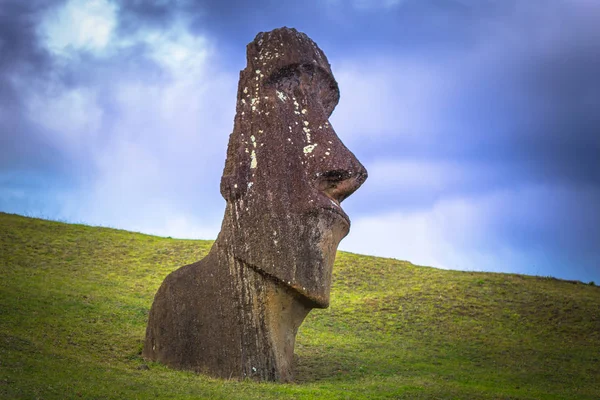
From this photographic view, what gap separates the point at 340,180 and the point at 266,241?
2172 millimetres

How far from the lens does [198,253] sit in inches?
1172

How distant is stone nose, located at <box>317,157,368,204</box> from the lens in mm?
14656

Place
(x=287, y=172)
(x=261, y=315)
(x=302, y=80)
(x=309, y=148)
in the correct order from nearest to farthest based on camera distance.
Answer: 1. (x=261, y=315)
2. (x=287, y=172)
3. (x=309, y=148)
4. (x=302, y=80)

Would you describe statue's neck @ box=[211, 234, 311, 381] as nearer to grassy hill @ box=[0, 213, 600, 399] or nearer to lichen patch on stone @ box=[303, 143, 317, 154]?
grassy hill @ box=[0, 213, 600, 399]

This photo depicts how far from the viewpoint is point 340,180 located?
14812mm

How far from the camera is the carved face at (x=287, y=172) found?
46.2 ft

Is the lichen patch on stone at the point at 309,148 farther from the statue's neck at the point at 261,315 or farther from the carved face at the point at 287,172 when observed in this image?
the statue's neck at the point at 261,315

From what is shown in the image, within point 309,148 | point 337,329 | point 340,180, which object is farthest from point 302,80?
point 337,329

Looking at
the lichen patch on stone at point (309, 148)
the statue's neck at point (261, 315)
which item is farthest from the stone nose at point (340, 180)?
the statue's neck at point (261, 315)

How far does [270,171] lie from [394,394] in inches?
208

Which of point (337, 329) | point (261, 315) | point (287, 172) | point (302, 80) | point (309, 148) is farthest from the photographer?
point (337, 329)

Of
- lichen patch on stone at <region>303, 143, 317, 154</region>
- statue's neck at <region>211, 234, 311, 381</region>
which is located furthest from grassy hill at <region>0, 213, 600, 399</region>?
lichen patch on stone at <region>303, 143, 317, 154</region>

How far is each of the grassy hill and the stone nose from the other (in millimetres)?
4142

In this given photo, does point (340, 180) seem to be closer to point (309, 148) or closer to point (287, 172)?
point (309, 148)
